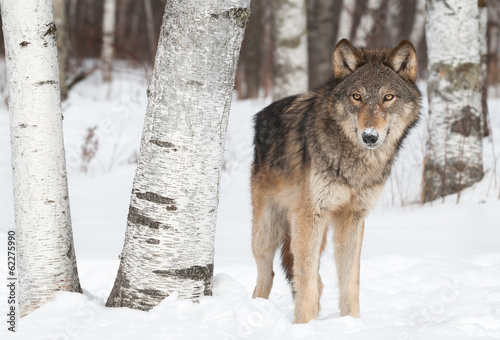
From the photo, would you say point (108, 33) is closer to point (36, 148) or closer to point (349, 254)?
point (349, 254)

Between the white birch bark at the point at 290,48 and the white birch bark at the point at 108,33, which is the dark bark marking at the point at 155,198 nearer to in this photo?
the white birch bark at the point at 290,48

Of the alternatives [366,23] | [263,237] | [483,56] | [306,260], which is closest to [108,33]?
[366,23]

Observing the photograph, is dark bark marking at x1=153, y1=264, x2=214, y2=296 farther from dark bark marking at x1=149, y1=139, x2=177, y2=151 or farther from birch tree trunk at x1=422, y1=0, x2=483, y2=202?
birch tree trunk at x1=422, y1=0, x2=483, y2=202

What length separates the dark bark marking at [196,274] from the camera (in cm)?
285

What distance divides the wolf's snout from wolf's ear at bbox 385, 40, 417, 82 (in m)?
0.55

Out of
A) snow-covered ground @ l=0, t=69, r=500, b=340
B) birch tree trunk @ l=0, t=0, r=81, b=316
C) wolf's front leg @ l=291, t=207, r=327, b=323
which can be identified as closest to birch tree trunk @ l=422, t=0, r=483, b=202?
snow-covered ground @ l=0, t=69, r=500, b=340

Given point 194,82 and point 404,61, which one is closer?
point 194,82

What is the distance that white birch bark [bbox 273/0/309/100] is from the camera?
30.3ft

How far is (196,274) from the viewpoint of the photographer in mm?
2912

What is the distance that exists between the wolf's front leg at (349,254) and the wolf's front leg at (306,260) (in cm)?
21

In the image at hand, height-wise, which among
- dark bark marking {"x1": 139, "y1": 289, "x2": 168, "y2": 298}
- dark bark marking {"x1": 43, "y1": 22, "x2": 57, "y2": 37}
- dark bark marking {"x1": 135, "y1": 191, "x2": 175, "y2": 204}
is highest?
dark bark marking {"x1": 43, "y1": 22, "x2": 57, "y2": 37}

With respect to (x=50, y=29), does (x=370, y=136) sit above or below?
below

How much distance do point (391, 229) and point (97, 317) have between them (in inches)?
143

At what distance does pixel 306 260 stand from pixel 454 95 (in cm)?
341
